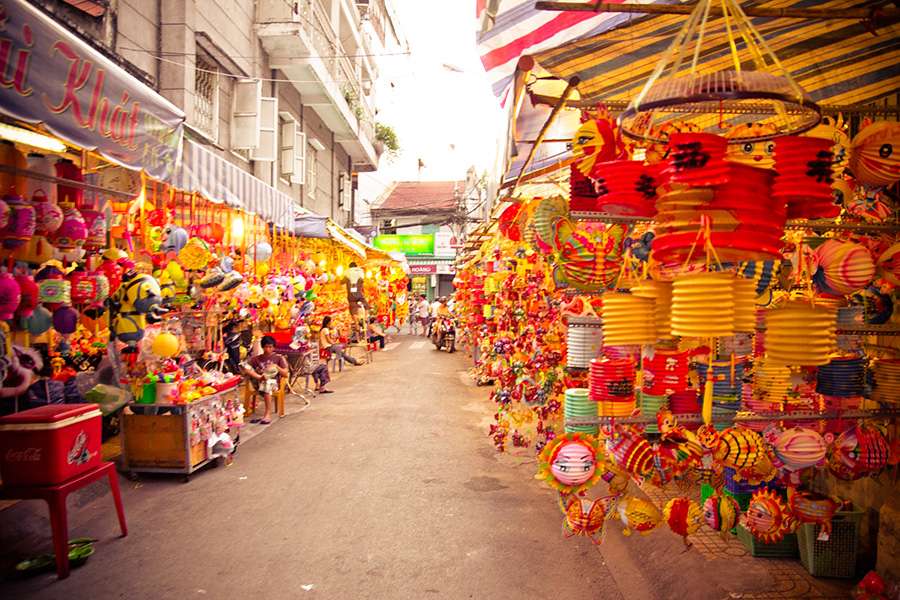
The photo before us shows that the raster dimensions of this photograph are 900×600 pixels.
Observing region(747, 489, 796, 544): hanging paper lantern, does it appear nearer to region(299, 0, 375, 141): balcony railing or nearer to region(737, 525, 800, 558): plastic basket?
region(737, 525, 800, 558): plastic basket

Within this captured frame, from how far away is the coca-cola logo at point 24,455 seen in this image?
3934 millimetres

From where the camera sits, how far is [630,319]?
2.88 meters

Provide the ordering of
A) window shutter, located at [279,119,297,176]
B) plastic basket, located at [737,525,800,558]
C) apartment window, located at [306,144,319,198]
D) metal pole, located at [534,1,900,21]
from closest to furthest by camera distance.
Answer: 1. metal pole, located at [534,1,900,21]
2. plastic basket, located at [737,525,800,558]
3. window shutter, located at [279,119,297,176]
4. apartment window, located at [306,144,319,198]

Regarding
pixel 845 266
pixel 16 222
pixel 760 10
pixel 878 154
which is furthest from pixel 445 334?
pixel 760 10

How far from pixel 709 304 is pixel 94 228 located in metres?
4.72

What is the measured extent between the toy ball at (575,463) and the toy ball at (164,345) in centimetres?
445

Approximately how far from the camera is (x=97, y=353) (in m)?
6.83

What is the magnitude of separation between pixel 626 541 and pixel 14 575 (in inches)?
181

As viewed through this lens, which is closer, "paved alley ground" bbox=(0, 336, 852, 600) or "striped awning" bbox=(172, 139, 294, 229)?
"paved alley ground" bbox=(0, 336, 852, 600)

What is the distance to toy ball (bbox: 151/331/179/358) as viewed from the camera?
5.79m

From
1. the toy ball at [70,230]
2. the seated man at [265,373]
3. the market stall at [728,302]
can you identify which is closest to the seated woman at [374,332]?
the seated man at [265,373]

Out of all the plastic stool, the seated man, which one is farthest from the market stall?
the seated man

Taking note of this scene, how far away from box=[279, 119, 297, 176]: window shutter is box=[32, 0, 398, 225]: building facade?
25mm

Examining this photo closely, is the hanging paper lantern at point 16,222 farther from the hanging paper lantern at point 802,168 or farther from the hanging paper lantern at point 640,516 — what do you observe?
the hanging paper lantern at point 802,168
